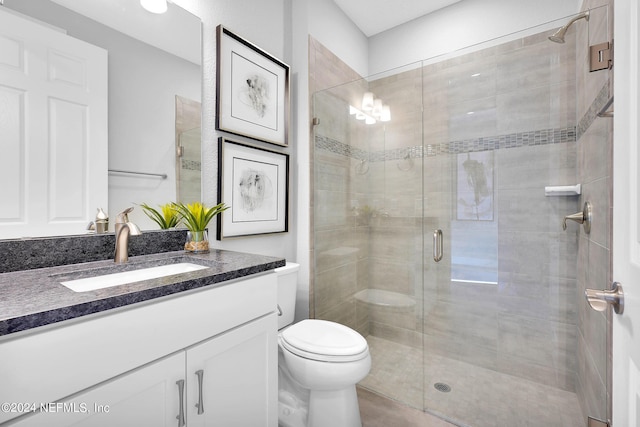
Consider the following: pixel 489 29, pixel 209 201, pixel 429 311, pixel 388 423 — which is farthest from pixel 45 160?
pixel 489 29

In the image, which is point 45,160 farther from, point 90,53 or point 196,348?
point 196,348

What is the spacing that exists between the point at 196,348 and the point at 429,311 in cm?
156

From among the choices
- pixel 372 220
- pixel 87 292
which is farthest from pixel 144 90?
pixel 372 220

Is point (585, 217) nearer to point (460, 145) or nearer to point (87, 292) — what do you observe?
point (460, 145)

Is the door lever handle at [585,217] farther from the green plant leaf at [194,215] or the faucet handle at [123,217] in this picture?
the faucet handle at [123,217]

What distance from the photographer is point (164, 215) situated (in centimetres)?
141

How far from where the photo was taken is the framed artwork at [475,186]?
5.81 ft

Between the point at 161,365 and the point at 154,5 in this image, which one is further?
the point at 154,5

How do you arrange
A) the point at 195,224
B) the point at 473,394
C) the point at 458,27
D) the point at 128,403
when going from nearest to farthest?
the point at 128,403, the point at 195,224, the point at 473,394, the point at 458,27

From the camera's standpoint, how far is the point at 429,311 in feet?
6.54

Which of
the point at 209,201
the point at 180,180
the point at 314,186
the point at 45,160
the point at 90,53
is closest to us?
the point at 45,160

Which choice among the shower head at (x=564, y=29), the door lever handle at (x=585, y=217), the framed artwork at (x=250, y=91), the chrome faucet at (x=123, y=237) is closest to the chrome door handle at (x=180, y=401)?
Answer: the chrome faucet at (x=123, y=237)

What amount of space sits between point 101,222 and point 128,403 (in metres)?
0.73

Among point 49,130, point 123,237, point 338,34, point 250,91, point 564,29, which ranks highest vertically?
point 338,34
